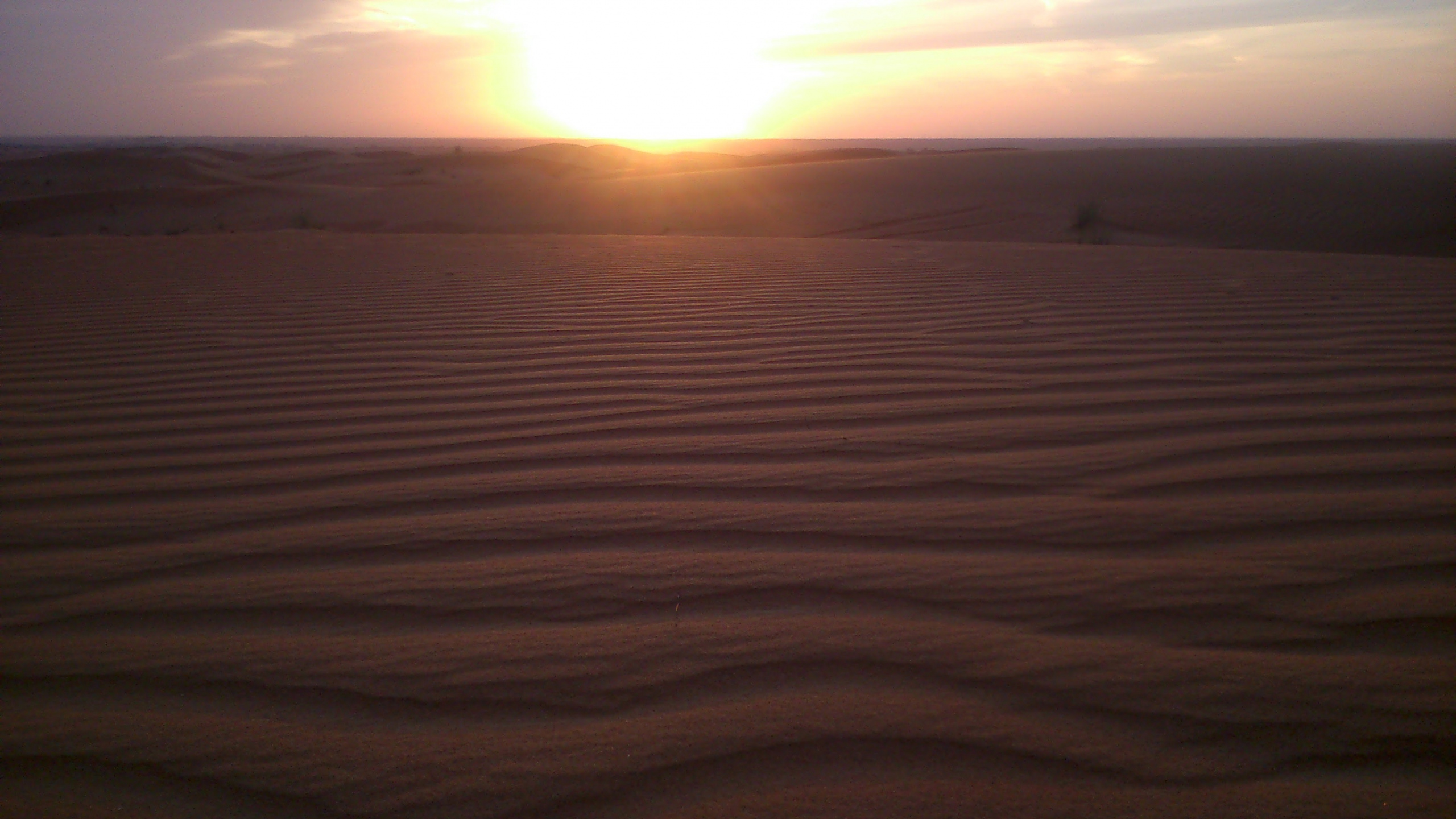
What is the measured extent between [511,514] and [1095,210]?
581 inches

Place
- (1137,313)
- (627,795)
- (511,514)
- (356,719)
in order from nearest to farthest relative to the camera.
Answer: (627,795) < (356,719) < (511,514) < (1137,313)

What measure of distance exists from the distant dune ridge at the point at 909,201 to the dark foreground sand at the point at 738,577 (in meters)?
10.9

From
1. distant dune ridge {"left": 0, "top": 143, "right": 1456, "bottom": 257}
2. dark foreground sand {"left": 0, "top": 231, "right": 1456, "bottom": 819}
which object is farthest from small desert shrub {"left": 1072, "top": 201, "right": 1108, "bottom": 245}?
dark foreground sand {"left": 0, "top": 231, "right": 1456, "bottom": 819}

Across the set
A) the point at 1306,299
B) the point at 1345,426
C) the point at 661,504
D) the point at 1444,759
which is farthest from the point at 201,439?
the point at 1306,299

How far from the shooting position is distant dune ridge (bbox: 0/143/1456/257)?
14.1 meters

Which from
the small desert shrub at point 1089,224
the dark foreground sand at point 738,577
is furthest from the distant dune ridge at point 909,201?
the dark foreground sand at point 738,577

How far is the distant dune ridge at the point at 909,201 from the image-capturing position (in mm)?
14133

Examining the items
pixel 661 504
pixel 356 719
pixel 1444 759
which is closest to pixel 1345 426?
pixel 1444 759

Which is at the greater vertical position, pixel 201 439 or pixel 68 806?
pixel 201 439

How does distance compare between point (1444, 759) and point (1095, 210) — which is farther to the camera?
point (1095, 210)

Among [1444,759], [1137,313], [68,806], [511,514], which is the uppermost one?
[1137,313]

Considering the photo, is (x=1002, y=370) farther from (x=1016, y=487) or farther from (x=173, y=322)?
(x=173, y=322)

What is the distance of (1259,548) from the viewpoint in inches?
80.2

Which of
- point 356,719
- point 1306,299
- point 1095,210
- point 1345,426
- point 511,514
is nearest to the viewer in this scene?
point 356,719
